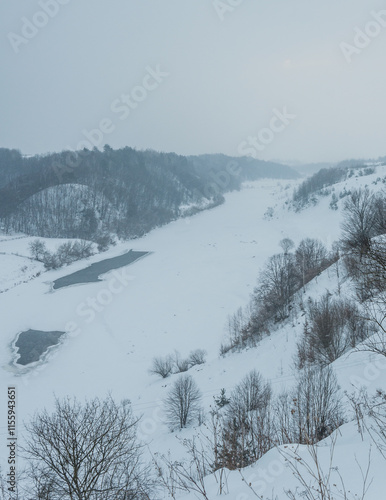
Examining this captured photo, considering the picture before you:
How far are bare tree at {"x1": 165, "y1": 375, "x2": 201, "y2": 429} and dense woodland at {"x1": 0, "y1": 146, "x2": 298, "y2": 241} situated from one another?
218 ft

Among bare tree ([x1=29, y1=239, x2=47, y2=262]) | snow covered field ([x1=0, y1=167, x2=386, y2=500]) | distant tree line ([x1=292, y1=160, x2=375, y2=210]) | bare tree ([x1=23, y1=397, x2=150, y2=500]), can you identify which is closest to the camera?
bare tree ([x1=23, y1=397, x2=150, y2=500])

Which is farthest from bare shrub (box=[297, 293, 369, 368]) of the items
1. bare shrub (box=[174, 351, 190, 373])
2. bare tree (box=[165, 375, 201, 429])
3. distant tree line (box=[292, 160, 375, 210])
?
distant tree line (box=[292, 160, 375, 210])

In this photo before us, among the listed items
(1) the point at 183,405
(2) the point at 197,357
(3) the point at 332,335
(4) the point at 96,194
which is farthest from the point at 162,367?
(4) the point at 96,194

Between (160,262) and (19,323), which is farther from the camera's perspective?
(160,262)

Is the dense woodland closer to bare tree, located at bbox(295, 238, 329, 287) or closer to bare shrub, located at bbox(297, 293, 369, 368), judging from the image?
bare tree, located at bbox(295, 238, 329, 287)

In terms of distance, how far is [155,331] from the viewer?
99.9 feet

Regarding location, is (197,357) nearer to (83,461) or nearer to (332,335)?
(332,335)

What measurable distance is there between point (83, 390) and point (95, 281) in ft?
89.4

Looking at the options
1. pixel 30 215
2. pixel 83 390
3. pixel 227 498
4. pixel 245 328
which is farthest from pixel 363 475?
pixel 30 215

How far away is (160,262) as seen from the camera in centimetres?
5669

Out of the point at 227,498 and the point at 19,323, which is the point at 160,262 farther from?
the point at 227,498

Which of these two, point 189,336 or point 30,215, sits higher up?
point 30,215

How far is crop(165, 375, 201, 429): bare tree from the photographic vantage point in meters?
17.2

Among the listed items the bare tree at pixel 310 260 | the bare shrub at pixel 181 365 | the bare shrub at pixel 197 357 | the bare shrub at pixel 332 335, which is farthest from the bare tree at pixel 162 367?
the bare tree at pixel 310 260
